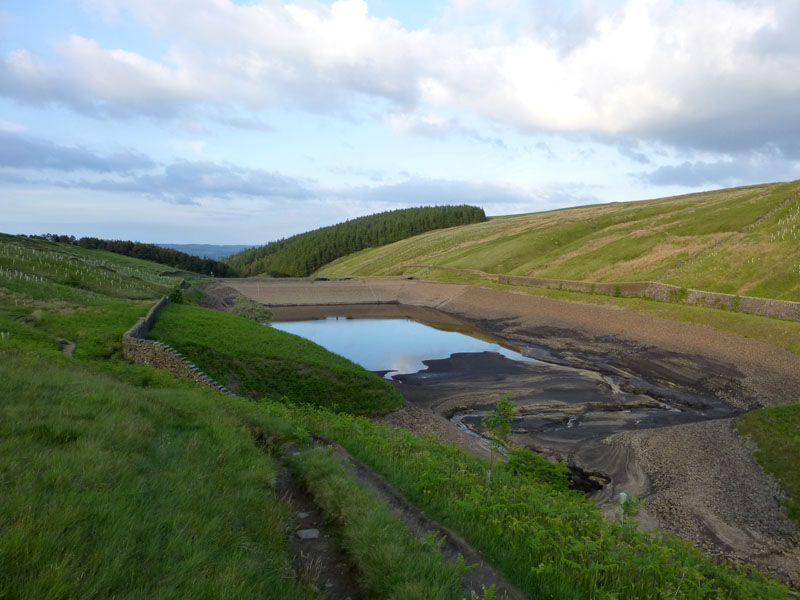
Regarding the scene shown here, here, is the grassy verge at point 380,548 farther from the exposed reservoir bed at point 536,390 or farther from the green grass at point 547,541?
the exposed reservoir bed at point 536,390

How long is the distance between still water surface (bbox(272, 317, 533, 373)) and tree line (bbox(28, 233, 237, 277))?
73.4 m

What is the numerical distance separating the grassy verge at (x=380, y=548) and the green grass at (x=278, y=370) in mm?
17580

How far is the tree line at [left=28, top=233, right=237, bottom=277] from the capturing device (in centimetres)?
11088

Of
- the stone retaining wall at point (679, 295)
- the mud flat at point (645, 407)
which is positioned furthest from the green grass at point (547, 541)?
the stone retaining wall at point (679, 295)

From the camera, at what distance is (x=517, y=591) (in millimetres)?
5672

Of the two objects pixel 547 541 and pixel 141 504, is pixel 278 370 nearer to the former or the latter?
pixel 141 504

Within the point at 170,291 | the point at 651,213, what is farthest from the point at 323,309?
the point at 651,213

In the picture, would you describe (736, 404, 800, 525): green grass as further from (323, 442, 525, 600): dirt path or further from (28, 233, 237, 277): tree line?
(28, 233, 237, 277): tree line

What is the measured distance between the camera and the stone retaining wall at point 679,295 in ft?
132

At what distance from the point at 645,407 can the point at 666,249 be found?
173ft

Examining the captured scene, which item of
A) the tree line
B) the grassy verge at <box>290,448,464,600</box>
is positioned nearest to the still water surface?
the grassy verge at <box>290,448,464,600</box>

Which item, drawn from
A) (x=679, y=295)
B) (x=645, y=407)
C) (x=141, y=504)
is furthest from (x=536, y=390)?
(x=679, y=295)

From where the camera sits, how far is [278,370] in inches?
1066

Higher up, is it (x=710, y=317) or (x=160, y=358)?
(x=160, y=358)
